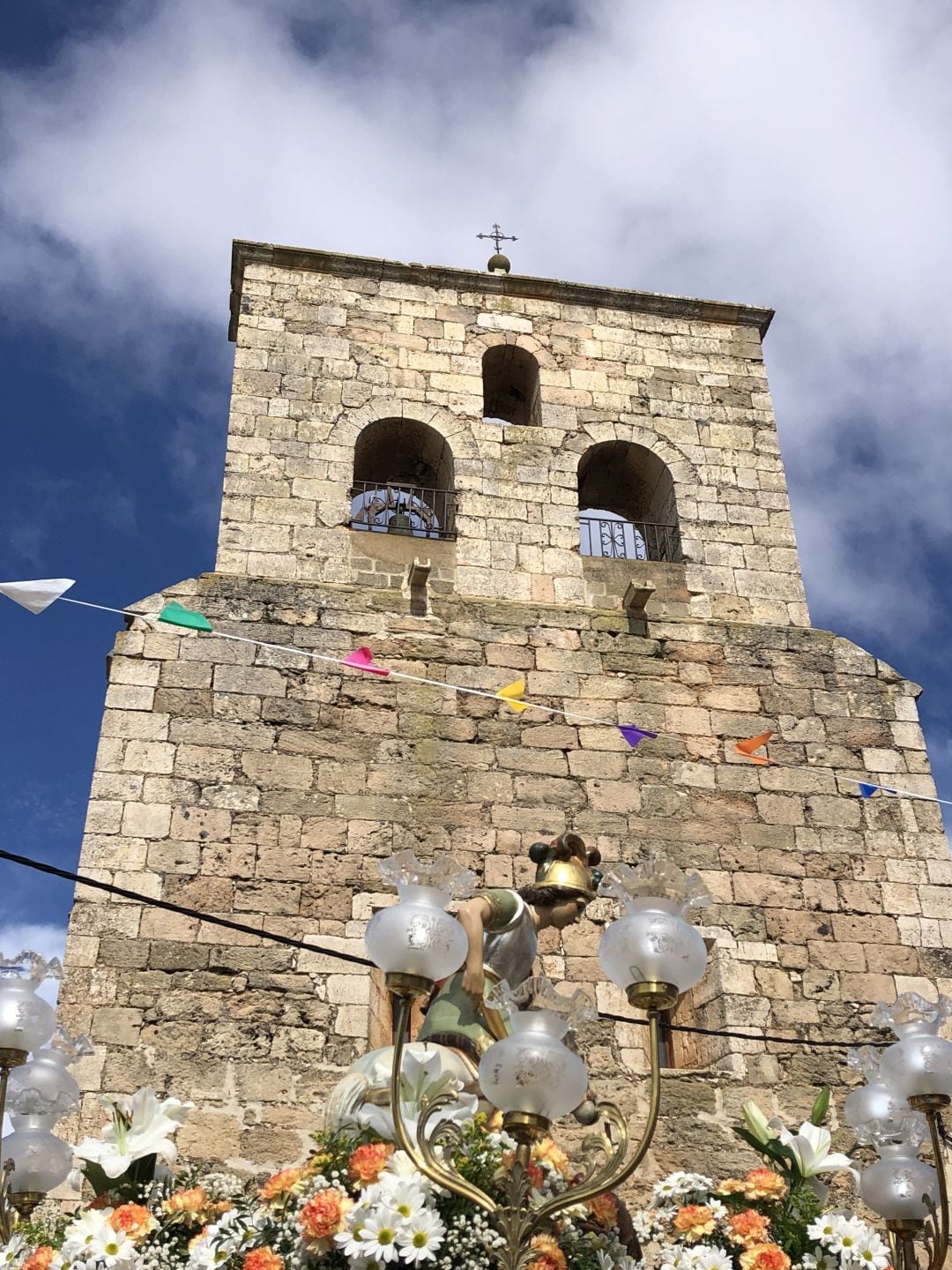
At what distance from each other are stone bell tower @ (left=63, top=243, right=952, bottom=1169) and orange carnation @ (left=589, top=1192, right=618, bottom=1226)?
99.4 inches

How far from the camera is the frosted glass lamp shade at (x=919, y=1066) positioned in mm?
4824

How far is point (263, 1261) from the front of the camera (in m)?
4.03

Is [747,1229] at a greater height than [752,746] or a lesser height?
lesser

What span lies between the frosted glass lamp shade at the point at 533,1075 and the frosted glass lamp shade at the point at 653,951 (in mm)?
309

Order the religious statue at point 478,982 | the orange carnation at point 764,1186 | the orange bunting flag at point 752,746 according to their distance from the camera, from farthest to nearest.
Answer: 1. the orange bunting flag at point 752,746
2. the orange carnation at point 764,1186
3. the religious statue at point 478,982

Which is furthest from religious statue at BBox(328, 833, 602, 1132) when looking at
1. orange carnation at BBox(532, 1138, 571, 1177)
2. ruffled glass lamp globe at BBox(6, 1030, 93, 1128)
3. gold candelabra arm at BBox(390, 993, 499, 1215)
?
ruffled glass lamp globe at BBox(6, 1030, 93, 1128)

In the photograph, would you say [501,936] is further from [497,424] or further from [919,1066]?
[497,424]

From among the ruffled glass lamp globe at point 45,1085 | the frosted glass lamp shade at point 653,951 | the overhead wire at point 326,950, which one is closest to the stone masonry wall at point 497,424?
the overhead wire at point 326,950

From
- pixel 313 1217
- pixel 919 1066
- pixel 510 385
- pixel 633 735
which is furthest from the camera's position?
pixel 510 385

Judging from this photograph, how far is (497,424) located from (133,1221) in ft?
21.1

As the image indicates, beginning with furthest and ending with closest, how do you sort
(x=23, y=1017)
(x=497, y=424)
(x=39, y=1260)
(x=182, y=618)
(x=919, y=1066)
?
(x=497, y=424), (x=182, y=618), (x=919, y=1066), (x=23, y=1017), (x=39, y=1260)

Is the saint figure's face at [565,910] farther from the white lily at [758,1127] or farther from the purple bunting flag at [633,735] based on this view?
the purple bunting flag at [633,735]

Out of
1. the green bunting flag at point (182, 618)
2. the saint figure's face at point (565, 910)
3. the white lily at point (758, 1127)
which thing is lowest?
the white lily at point (758, 1127)

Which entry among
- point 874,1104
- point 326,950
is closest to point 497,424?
point 326,950
